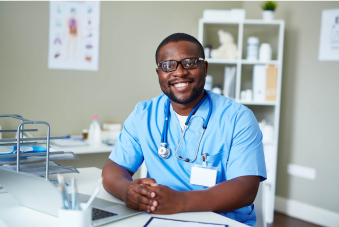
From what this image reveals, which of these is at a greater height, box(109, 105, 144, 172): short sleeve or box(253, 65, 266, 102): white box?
box(253, 65, 266, 102): white box

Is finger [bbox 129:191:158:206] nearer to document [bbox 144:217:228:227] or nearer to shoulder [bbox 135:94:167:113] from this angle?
document [bbox 144:217:228:227]

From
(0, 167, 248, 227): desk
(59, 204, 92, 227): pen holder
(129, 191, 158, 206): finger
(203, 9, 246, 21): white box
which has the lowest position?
(0, 167, 248, 227): desk

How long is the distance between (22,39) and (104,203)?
190 cm

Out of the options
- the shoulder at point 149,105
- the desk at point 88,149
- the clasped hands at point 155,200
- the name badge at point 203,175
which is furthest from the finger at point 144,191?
the desk at point 88,149

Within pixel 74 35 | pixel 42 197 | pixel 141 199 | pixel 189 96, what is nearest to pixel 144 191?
pixel 141 199

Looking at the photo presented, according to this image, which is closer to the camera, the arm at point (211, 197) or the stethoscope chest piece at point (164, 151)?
the arm at point (211, 197)

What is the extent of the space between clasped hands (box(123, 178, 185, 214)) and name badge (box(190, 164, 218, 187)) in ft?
0.84

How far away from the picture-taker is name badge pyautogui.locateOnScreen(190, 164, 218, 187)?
126cm

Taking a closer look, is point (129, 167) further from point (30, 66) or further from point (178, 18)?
point (178, 18)

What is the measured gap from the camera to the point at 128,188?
1083 mm

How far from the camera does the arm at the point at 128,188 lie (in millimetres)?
992

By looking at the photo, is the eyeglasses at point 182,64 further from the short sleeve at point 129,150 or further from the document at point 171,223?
the document at point 171,223

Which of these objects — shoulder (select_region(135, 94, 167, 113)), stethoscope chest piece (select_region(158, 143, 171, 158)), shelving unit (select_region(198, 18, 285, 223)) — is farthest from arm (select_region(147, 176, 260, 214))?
shelving unit (select_region(198, 18, 285, 223))

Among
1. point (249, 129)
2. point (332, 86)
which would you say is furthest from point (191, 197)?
point (332, 86)
